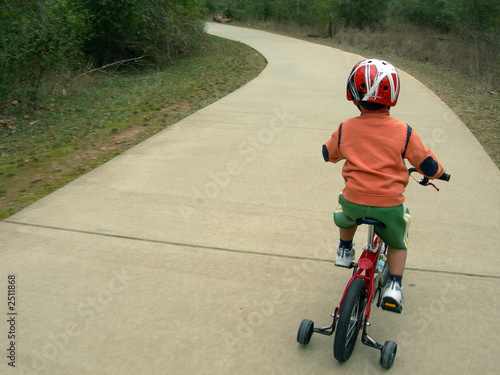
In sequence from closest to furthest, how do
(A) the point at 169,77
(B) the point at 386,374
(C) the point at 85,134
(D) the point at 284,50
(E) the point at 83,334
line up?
(B) the point at 386,374, (E) the point at 83,334, (C) the point at 85,134, (A) the point at 169,77, (D) the point at 284,50

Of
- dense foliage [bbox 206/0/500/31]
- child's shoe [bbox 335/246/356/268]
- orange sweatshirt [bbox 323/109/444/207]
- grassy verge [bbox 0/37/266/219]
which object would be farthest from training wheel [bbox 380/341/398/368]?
dense foliage [bbox 206/0/500/31]

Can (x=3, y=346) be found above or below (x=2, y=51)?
below

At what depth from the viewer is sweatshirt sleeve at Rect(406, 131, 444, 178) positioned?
2.86 m

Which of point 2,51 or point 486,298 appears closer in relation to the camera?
point 486,298

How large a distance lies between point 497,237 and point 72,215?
377 centimetres

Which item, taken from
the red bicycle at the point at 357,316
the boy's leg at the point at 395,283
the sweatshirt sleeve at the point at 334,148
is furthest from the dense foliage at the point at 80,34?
the boy's leg at the point at 395,283

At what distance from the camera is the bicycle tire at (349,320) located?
260cm

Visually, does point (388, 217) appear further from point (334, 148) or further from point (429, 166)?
point (334, 148)

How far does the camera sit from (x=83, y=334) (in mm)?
3064

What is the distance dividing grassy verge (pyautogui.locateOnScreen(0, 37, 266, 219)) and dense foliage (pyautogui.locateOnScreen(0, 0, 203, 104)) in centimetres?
46

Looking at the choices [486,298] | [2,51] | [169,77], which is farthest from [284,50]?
[486,298]

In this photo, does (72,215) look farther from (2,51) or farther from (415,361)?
(2,51)

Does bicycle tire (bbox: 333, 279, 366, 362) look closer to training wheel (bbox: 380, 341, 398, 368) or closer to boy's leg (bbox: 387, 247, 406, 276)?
training wheel (bbox: 380, 341, 398, 368)

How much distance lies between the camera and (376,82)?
9.10ft
